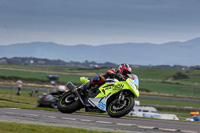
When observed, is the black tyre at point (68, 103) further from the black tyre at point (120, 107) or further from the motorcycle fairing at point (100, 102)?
the black tyre at point (120, 107)

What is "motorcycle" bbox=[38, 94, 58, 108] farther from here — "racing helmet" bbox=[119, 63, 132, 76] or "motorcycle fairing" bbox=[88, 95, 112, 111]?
"racing helmet" bbox=[119, 63, 132, 76]

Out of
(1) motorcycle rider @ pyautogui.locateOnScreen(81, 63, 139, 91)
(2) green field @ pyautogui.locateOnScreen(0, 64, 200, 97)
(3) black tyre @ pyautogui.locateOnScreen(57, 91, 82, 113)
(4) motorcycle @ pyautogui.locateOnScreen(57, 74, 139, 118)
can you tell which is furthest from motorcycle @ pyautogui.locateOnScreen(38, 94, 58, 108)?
(2) green field @ pyautogui.locateOnScreen(0, 64, 200, 97)

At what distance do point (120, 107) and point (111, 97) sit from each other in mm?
523

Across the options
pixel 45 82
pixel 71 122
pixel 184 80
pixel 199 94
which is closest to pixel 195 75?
pixel 184 80

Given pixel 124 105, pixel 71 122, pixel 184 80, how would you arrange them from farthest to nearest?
pixel 184 80 < pixel 71 122 < pixel 124 105

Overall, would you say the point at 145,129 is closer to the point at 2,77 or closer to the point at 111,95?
the point at 111,95

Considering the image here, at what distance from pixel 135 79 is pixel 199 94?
7513 centimetres

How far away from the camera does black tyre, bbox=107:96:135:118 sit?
40.5ft

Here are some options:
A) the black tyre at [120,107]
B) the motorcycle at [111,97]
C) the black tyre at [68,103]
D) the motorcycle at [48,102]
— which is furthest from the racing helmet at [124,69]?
the motorcycle at [48,102]

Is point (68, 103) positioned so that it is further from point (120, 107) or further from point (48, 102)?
point (48, 102)

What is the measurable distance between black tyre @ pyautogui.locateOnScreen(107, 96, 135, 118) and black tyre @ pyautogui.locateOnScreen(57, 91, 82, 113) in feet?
4.48

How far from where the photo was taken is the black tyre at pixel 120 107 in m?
12.4

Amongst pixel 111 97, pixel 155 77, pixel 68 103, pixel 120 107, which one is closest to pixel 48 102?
pixel 68 103

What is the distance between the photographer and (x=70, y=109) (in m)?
13.6
